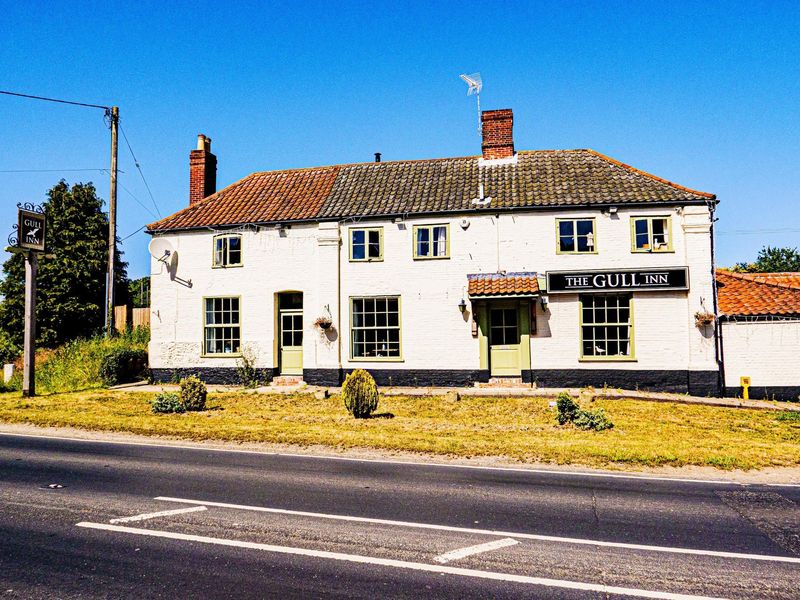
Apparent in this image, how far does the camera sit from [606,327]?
1875 centimetres

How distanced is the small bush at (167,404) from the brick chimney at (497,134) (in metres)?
13.8

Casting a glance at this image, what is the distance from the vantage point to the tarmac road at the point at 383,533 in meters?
5.06

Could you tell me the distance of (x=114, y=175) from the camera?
24.3 meters

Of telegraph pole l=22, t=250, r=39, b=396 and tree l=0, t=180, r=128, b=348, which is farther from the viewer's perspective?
tree l=0, t=180, r=128, b=348

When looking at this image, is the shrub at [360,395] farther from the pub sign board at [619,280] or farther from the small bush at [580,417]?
the pub sign board at [619,280]

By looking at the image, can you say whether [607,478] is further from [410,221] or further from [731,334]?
[410,221]

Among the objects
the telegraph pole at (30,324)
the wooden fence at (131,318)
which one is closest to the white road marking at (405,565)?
the telegraph pole at (30,324)

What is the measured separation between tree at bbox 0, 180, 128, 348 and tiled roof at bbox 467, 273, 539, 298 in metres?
22.6

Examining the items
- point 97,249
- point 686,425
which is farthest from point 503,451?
point 97,249

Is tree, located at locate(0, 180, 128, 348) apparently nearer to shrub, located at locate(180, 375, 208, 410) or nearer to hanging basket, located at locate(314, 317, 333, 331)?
hanging basket, located at locate(314, 317, 333, 331)

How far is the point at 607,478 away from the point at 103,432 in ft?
35.6

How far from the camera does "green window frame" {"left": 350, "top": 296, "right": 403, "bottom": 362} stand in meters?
20.0

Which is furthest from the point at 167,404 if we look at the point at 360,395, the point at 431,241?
the point at 431,241

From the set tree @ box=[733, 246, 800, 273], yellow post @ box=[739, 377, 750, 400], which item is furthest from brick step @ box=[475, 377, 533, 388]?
tree @ box=[733, 246, 800, 273]
